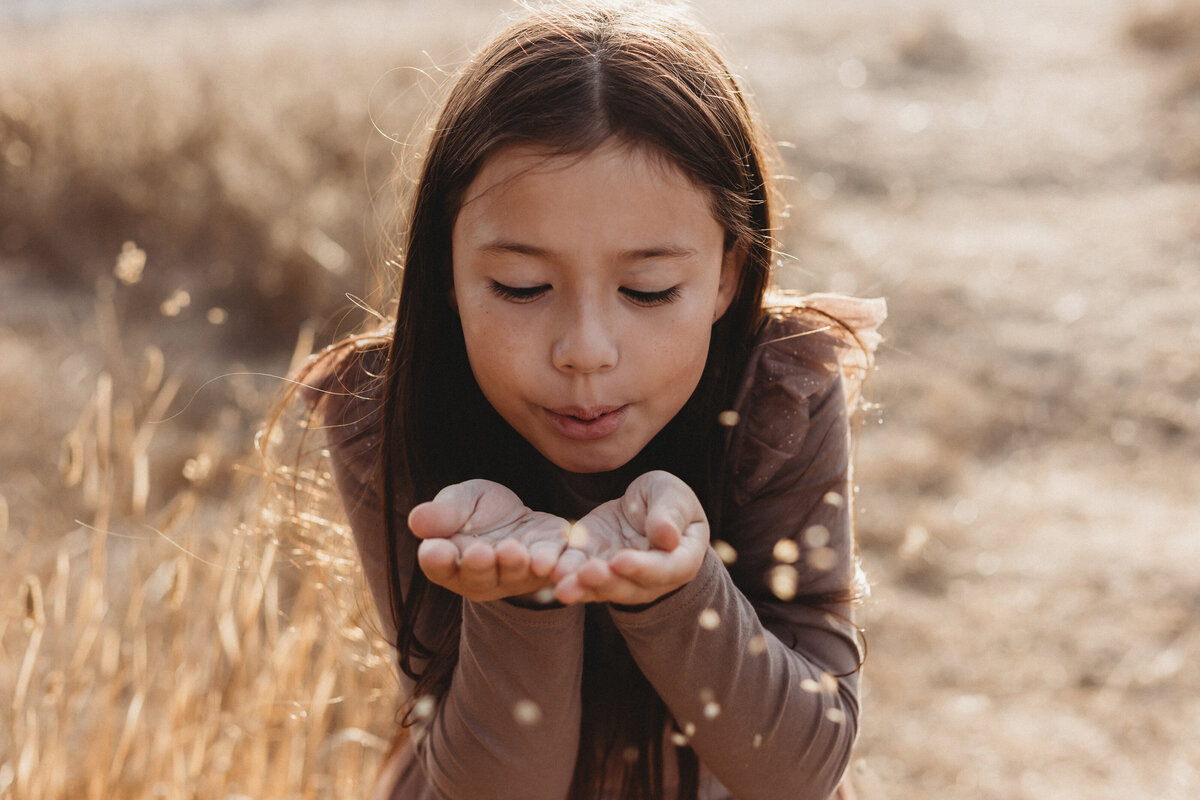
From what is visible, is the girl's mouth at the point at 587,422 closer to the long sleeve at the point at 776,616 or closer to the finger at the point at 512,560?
the long sleeve at the point at 776,616

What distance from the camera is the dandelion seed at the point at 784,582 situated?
64.3 inches

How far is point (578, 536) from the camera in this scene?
48.6 inches

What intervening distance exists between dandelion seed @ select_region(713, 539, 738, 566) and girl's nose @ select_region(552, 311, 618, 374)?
44 cm

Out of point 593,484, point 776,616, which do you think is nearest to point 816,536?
point 776,616

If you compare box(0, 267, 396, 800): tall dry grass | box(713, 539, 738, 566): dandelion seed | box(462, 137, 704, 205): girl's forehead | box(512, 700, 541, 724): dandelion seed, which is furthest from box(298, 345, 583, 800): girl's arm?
box(462, 137, 704, 205): girl's forehead

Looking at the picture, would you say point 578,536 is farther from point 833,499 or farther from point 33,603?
point 33,603

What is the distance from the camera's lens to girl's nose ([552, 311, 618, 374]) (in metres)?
1.38

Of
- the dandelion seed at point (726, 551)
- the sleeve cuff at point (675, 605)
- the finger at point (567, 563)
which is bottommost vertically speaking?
the dandelion seed at point (726, 551)

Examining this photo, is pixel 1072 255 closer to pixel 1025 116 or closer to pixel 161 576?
pixel 1025 116

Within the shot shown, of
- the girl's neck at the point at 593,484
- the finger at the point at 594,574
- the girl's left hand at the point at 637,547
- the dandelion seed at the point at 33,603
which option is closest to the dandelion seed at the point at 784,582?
the girl's neck at the point at 593,484

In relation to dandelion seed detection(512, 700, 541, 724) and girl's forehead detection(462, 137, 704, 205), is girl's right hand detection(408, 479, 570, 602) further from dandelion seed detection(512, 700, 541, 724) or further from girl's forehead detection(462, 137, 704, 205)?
girl's forehead detection(462, 137, 704, 205)

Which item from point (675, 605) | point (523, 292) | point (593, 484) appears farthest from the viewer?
point (593, 484)

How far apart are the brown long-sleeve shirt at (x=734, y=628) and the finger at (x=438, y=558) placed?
0.68 feet

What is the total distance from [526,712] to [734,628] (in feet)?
0.99
